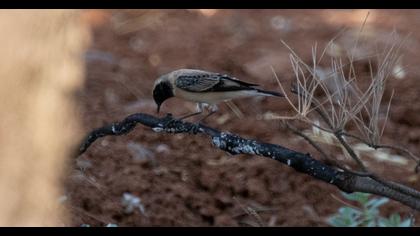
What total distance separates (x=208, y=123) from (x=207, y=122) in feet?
0.05

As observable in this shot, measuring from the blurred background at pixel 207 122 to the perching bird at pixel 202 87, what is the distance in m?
0.40

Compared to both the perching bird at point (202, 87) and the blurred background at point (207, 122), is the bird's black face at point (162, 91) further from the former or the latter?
the blurred background at point (207, 122)

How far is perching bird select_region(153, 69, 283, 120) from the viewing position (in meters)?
3.93

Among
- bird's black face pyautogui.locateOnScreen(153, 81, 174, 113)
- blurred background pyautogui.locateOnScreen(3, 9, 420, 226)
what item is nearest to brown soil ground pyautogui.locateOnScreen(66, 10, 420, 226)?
blurred background pyautogui.locateOnScreen(3, 9, 420, 226)

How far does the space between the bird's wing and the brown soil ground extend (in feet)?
1.75

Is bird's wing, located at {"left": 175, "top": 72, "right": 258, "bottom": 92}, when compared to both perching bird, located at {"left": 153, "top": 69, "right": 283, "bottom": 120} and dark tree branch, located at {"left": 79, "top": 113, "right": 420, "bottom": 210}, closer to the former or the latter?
perching bird, located at {"left": 153, "top": 69, "right": 283, "bottom": 120}

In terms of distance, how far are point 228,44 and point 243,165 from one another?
6.12 feet

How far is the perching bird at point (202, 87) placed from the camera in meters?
3.93

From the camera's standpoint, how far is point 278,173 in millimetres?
4637

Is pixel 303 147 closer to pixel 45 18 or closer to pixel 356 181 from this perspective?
pixel 356 181

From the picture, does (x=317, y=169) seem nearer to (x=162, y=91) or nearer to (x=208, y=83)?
(x=208, y=83)

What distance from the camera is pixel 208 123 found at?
5.08 metres
